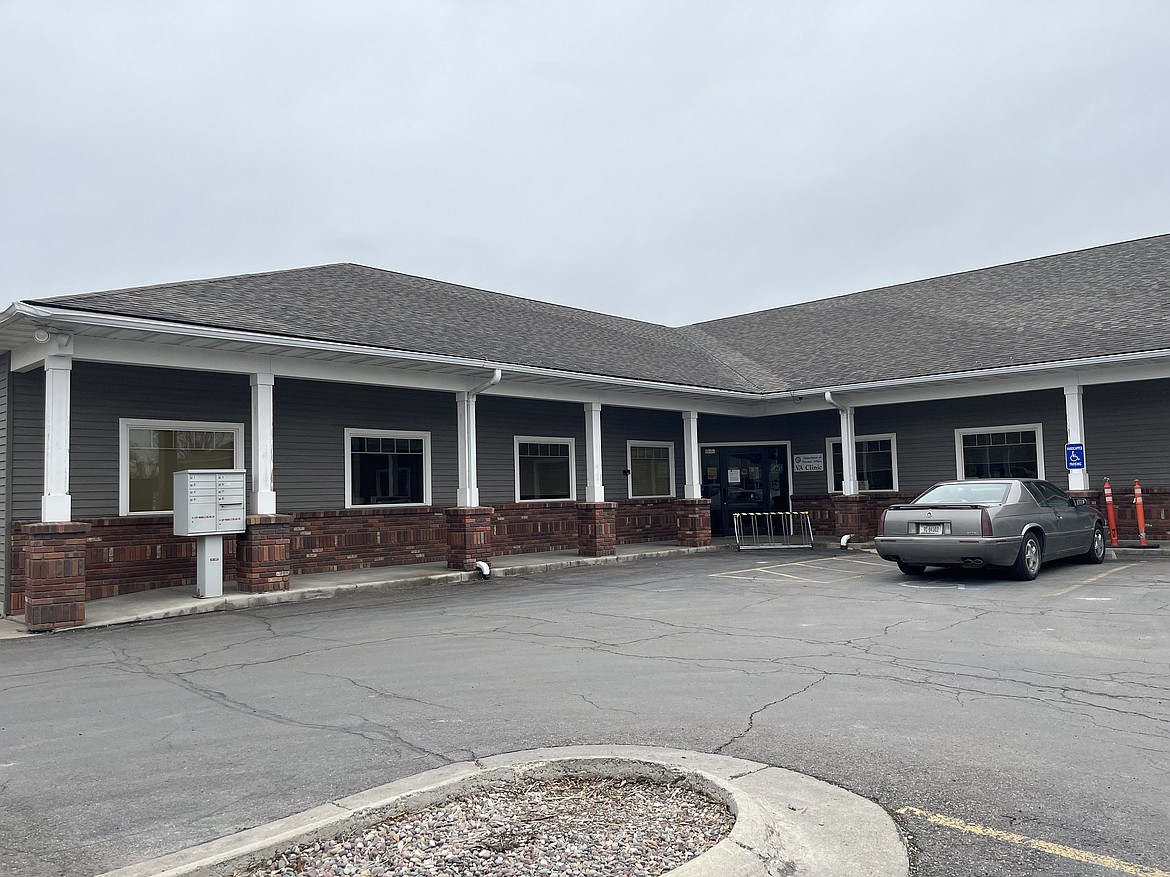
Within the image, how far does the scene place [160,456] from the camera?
13.2 meters

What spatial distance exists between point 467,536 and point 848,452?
30.9ft

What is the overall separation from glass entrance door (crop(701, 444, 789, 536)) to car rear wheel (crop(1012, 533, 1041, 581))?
32.4 ft

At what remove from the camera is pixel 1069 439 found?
52.0 ft

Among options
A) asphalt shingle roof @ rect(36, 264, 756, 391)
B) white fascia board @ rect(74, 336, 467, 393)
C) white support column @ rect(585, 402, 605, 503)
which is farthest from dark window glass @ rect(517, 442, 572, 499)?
white fascia board @ rect(74, 336, 467, 393)

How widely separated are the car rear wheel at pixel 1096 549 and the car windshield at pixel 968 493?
3036 mm

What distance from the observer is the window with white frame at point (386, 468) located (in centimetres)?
1566

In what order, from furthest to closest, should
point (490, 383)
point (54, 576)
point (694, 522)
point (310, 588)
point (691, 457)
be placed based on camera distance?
point (691, 457) < point (694, 522) < point (490, 383) < point (310, 588) < point (54, 576)

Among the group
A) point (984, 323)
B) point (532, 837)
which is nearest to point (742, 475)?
point (984, 323)

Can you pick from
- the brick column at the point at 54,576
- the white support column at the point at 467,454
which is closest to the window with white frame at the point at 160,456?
the brick column at the point at 54,576

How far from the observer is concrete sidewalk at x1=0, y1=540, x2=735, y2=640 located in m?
10.9

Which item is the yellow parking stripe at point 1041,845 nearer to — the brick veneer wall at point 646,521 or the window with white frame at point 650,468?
the brick veneer wall at point 646,521

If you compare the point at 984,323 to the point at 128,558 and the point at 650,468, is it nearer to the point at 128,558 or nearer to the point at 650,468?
the point at 650,468

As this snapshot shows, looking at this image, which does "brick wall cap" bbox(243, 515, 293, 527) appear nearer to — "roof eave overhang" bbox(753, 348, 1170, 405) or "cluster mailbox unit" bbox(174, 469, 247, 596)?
"cluster mailbox unit" bbox(174, 469, 247, 596)

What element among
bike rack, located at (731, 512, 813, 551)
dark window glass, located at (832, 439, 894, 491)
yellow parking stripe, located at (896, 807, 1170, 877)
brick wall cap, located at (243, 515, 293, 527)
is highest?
dark window glass, located at (832, 439, 894, 491)
